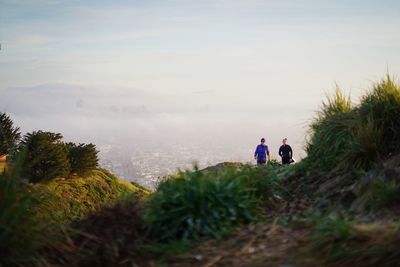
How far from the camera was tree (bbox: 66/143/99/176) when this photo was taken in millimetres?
26516

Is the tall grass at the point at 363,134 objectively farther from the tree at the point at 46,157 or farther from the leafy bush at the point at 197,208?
the tree at the point at 46,157

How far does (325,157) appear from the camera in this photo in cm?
956

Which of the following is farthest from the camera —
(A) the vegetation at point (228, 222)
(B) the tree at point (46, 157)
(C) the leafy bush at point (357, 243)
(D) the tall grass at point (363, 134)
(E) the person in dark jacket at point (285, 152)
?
(B) the tree at point (46, 157)

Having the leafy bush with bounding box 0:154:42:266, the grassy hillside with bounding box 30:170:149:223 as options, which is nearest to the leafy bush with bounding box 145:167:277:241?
the leafy bush with bounding box 0:154:42:266

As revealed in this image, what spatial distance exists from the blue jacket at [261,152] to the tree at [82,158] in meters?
11.8

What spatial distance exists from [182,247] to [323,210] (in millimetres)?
2104

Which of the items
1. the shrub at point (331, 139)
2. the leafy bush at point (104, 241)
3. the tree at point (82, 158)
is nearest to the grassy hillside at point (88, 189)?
the tree at point (82, 158)

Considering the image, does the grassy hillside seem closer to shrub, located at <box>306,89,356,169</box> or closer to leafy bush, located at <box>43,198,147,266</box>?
shrub, located at <box>306,89,356,169</box>

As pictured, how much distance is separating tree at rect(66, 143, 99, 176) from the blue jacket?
1180 cm

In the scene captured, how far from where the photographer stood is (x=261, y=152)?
16984 mm

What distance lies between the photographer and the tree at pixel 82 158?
87.0ft

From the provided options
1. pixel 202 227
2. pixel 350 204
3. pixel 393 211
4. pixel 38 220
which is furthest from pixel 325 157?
pixel 38 220

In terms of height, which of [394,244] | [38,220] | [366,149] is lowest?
[394,244]

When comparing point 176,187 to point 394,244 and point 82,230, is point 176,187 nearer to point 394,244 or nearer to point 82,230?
point 82,230
